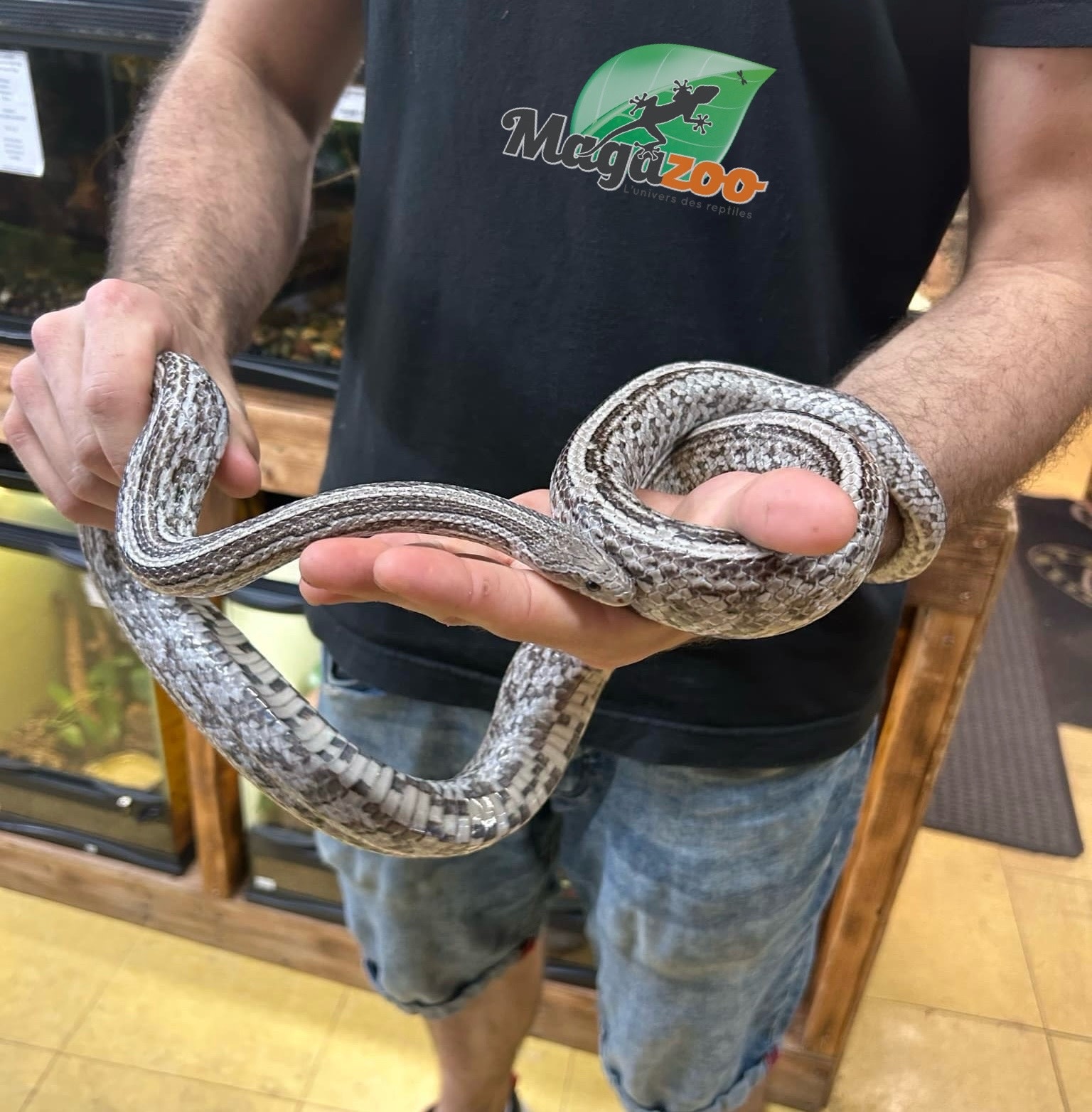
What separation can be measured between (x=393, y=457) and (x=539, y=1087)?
1691 millimetres

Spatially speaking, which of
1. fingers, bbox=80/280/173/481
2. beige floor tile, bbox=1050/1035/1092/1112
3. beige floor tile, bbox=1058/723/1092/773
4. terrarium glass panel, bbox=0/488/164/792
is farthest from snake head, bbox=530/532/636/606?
beige floor tile, bbox=1058/723/1092/773

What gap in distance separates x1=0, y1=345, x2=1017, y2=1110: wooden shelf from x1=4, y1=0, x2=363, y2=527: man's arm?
47 cm

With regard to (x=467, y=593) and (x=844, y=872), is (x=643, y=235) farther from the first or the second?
(x=844, y=872)

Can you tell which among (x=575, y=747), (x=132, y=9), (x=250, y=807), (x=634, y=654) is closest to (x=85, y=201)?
(x=132, y=9)

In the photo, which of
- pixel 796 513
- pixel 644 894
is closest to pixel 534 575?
pixel 796 513

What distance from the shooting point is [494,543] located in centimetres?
95

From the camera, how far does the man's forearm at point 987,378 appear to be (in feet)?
3.20

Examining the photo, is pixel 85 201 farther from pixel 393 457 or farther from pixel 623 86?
pixel 623 86

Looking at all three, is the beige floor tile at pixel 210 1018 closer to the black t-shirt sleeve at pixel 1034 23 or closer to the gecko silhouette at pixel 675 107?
the gecko silhouette at pixel 675 107

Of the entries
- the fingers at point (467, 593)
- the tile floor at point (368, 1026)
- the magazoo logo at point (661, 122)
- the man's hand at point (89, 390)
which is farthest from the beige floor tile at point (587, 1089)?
the magazoo logo at point (661, 122)

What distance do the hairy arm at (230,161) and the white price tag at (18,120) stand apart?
0.72 meters

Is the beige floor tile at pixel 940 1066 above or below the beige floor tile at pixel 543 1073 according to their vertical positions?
above

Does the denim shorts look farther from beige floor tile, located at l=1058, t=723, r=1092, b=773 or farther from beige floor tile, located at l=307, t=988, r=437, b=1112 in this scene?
beige floor tile, located at l=1058, t=723, r=1092, b=773

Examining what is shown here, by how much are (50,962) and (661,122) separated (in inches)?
97.9
